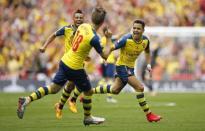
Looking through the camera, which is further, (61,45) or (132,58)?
(61,45)

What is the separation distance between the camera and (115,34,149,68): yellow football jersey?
53.5 feet

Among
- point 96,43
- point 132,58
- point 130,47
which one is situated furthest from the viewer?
point 132,58

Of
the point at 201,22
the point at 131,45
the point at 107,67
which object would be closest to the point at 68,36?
the point at 131,45

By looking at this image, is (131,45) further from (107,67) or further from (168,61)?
(168,61)

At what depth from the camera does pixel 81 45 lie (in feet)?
45.9

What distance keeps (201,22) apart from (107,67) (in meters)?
11.3

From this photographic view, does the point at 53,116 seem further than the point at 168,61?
No

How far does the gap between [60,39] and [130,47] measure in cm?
1743

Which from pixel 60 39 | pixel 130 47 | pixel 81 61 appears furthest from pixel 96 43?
pixel 60 39

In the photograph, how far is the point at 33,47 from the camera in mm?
33156

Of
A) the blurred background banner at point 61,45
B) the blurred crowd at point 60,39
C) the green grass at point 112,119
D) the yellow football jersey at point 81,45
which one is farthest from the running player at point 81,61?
the blurred crowd at point 60,39

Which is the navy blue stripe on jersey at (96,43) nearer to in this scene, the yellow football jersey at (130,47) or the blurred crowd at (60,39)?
the yellow football jersey at (130,47)

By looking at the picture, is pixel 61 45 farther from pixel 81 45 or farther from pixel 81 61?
pixel 81 45

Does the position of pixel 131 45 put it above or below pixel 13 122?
above
